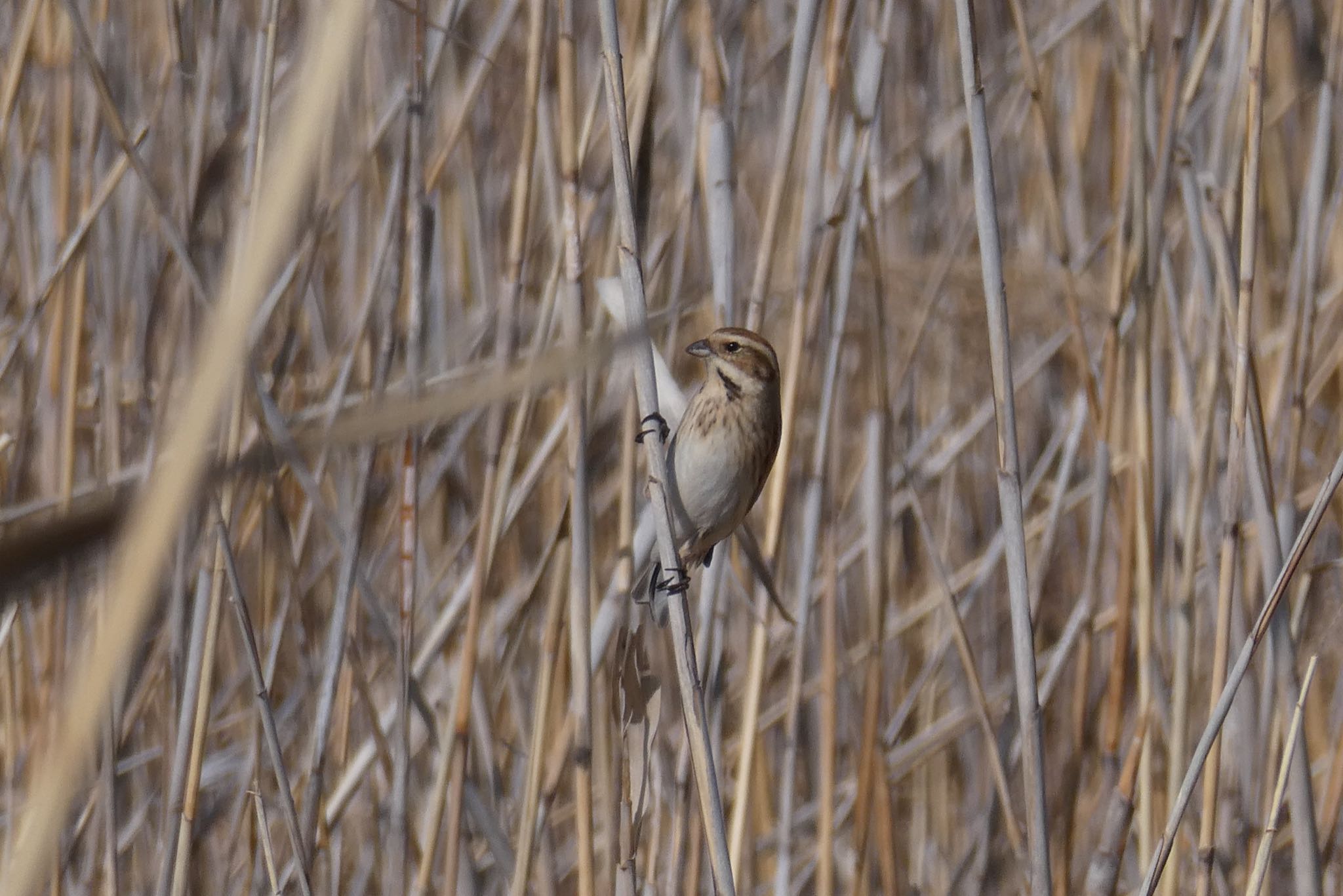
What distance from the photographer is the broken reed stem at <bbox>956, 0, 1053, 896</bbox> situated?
117 cm

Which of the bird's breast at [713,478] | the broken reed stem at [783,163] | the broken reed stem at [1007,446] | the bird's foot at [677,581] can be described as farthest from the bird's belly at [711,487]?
the broken reed stem at [1007,446]

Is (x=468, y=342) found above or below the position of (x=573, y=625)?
above

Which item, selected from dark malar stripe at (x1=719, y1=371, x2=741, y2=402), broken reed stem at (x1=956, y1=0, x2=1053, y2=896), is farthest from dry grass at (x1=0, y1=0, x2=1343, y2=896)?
dark malar stripe at (x1=719, y1=371, x2=741, y2=402)

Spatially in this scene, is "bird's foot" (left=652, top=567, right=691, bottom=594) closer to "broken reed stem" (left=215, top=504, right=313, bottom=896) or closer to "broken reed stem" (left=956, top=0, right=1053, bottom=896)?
"broken reed stem" (left=956, top=0, right=1053, bottom=896)

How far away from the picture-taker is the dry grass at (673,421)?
143cm

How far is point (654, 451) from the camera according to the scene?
123 centimetres

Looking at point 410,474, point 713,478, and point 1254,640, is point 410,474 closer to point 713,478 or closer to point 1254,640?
point 713,478

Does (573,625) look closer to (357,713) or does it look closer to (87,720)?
(87,720)

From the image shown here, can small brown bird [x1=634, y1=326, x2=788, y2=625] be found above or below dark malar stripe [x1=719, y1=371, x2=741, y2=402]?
below

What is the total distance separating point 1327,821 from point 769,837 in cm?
82

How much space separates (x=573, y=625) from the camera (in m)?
1.34

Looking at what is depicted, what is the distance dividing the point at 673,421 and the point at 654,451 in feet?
1.61

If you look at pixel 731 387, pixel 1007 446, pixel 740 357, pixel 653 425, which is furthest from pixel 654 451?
pixel 731 387

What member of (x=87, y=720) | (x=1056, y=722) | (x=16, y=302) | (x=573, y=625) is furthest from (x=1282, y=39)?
(x=87, y=720)
